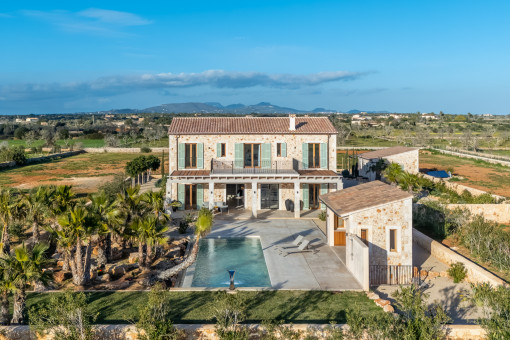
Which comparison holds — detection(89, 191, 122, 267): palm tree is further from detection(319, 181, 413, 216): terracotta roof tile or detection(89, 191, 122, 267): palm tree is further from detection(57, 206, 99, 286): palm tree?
detection(319, 181, 413, 216): terracotta roof tile

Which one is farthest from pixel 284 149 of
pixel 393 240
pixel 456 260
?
pixel 456 260

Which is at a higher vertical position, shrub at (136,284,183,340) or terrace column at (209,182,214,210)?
terrace column at (209,182,214,210)

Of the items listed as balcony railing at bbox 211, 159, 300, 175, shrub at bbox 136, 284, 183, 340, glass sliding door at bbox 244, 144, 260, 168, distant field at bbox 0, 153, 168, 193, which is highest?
glass sliding door at bbox 244, 144, 260, 168

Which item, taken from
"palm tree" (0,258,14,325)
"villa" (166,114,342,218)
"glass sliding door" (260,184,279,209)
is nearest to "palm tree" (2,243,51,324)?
"palm tree" (0,258,14,325)

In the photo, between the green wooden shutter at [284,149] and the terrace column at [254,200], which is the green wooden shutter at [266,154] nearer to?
the green wooden shutter at [284,149]

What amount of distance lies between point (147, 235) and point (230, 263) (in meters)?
Answer: 3.82

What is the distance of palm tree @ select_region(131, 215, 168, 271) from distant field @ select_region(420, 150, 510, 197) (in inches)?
1085

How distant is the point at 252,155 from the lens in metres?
26.5

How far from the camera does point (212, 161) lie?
86.0 ft

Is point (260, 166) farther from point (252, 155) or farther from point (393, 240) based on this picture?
point (393, 240)

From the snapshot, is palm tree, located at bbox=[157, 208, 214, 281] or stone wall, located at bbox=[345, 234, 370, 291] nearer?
palm tree, located at bbox=[157, 208, 214, 281]

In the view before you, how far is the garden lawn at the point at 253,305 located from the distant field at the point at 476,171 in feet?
81.0

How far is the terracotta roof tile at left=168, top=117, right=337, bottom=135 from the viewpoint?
86.6 feet

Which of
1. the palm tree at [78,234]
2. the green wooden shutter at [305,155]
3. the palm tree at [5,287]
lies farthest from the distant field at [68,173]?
the palm tree at [5,287]
